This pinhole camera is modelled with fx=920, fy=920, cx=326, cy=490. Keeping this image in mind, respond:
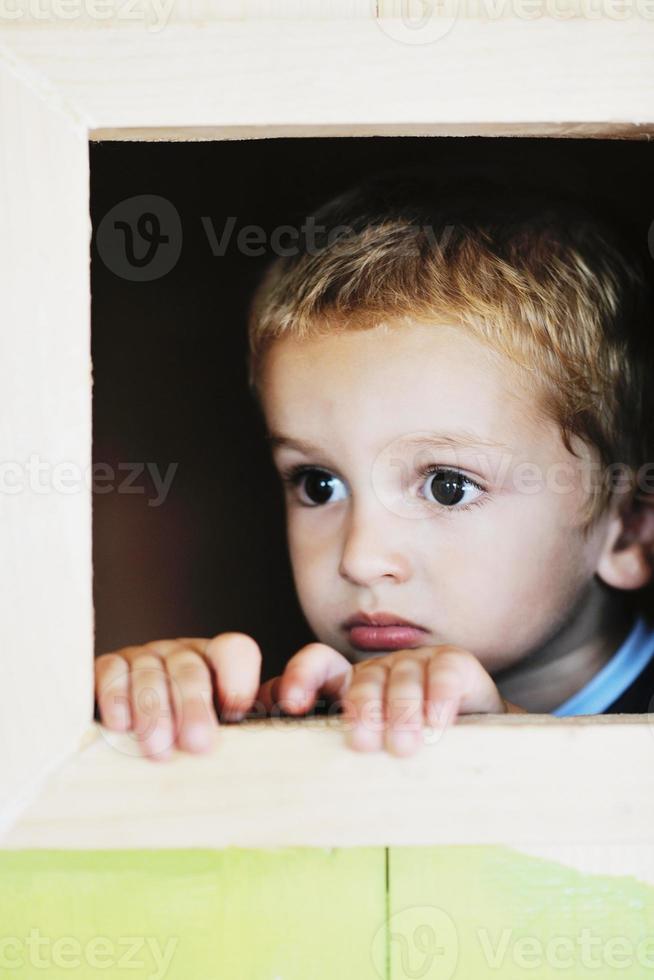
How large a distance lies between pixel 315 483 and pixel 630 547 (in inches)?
10.6

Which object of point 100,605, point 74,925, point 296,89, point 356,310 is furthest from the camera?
point 100,605

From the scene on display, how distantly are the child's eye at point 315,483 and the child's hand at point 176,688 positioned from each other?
20cm

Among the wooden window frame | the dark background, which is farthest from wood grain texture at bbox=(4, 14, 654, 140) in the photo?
the dark background

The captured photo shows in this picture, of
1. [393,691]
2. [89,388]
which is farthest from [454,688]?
[89,388]

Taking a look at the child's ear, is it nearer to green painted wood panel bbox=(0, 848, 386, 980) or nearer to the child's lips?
the child's lips

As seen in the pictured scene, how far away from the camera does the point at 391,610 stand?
0.69 m

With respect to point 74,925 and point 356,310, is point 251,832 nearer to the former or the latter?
point 74,925

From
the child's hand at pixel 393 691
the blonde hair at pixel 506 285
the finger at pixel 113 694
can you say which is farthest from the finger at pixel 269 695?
the blonde hair at pixel 506 285

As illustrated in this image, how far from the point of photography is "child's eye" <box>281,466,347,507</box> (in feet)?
2.44

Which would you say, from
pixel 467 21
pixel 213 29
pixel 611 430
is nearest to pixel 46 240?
pixel 213 29

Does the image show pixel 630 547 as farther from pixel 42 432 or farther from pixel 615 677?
pixel 42 432

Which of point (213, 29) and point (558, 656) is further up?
point (213, 29)

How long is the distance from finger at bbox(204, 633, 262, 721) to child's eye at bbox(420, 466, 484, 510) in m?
0.20

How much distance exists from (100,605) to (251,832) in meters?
0.38
